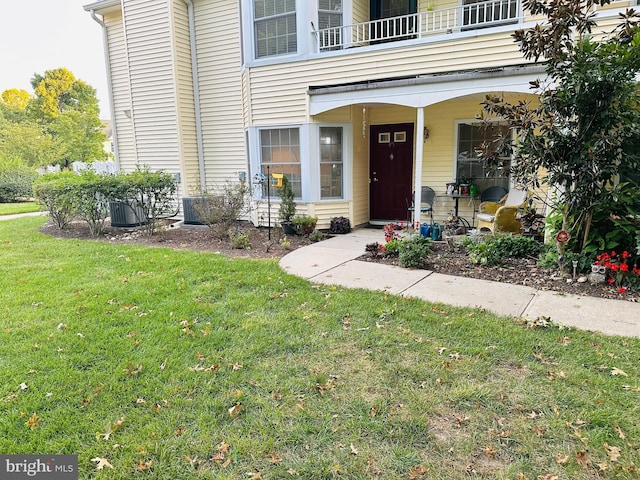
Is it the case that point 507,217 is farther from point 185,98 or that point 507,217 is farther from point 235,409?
point 185,98

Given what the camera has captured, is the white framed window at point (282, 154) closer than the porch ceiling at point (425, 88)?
No

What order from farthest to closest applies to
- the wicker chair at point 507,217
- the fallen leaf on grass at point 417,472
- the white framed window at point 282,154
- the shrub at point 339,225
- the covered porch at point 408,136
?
the white framed window at point 282,154, the shrub at point 339,225, the covered porch at point 408,136, the wicker chair at point 507,217, the fallen leaf on grass at point 417,472

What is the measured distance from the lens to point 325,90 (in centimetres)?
805

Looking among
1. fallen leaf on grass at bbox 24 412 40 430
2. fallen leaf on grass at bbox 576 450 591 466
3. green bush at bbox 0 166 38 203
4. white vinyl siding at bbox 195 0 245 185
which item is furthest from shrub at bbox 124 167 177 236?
green bush at bbox 0 166 38 203

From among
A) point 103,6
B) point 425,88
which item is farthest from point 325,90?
point 103,6

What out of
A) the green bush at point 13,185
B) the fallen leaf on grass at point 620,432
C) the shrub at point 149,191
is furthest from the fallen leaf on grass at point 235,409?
the green bush at point 13,185

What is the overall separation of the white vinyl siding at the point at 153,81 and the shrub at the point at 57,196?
240cm

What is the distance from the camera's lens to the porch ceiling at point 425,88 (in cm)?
645

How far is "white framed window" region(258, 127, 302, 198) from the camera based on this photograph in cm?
870

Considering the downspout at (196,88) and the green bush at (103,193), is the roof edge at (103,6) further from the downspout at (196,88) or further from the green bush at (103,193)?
the green bush at (103,193)

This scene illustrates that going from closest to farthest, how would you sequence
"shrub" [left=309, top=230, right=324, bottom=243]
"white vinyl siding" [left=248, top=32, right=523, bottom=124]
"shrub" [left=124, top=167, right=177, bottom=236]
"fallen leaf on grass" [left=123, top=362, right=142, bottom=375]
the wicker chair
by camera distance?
"fallen leaf on grass" [left=123, top=362, right=142, bottom=375]
"white vinyl siding" [left=248, top=32, right=523, bottom=124]
the wicker chair
"shrub" [left=309, top=230, right=324, bottom=243]
"shrub" [left=124, top=167, right=177, bottom=236]

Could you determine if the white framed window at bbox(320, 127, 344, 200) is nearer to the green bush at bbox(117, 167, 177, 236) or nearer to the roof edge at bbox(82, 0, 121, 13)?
the green bush at bbox(117, 167, 177, 236)

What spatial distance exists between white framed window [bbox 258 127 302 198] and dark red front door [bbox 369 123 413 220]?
1.94m

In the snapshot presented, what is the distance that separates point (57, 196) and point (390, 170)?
23.6 ft
